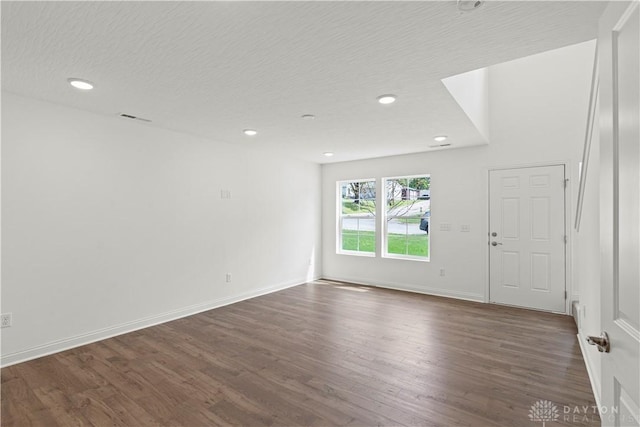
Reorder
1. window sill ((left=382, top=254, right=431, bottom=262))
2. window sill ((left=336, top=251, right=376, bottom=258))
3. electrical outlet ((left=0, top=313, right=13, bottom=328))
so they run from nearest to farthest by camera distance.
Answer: electrical outlet ((left=0, top=313, right=13, bottom=328))
window sill ((left=382, top=254, right=431, bottom=262))
window sill ((left=336, top=251, right=376, bottom=258))

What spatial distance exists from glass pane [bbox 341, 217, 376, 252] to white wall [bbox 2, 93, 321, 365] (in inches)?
70.0

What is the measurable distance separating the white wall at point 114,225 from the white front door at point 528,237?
3671 mm

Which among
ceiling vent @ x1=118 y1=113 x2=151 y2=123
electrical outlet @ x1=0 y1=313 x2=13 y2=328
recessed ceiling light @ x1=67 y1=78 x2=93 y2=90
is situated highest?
ceiling vent @ x1=118 y1=113 x2=151 y2=123

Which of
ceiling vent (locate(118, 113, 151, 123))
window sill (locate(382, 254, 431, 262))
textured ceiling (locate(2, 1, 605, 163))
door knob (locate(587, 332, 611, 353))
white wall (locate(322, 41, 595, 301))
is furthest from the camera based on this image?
window sill (locate(382, 254, 431, 262))

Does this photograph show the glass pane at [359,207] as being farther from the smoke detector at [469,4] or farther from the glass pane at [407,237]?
the smoke detector at [469,4]

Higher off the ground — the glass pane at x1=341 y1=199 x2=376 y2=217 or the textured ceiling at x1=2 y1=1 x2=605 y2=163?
the textured ceiling at x1=2 y1=1 x2=605 y2=163

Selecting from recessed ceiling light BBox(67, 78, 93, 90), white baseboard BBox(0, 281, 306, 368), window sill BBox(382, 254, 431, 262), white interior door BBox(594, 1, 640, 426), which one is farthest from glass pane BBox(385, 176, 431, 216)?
recessed ceiling light BBox(67, 78, 93, 90)

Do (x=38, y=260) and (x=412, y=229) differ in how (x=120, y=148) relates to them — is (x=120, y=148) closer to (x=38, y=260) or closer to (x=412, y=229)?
(x=38, y=260)

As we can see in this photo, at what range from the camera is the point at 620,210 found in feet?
3.23

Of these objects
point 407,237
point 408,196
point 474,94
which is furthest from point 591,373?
point 408,196

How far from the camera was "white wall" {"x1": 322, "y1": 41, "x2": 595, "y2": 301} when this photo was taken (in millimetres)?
4242

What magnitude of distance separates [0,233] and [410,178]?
5.39 metres

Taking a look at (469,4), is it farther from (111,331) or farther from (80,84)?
(111,331)

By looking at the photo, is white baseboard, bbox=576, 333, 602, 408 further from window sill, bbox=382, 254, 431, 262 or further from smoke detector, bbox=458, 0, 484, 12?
smoke detector, bbox=458, 0, 484, 12
